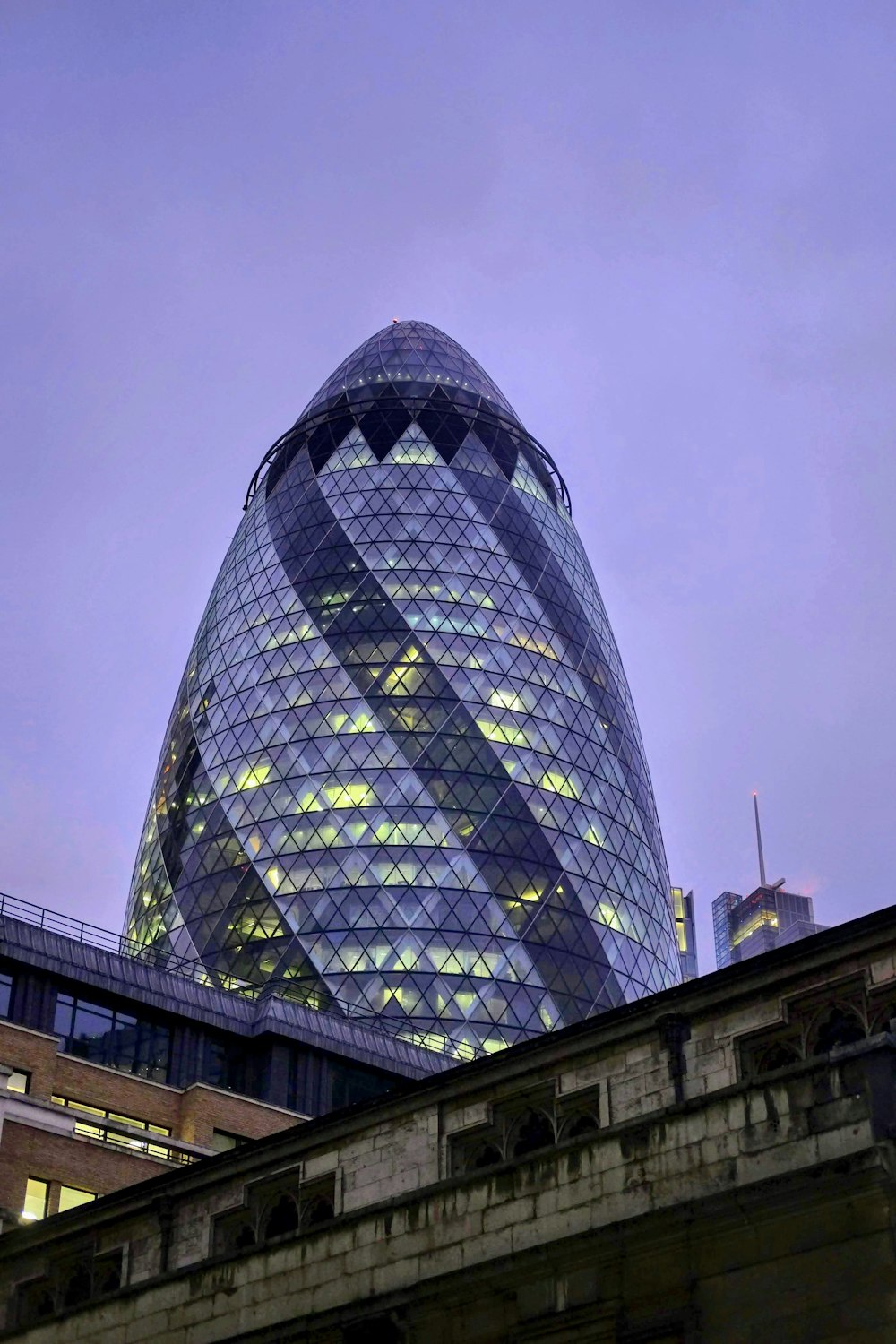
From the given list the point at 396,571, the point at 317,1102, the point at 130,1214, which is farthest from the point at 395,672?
the point at 130,1214

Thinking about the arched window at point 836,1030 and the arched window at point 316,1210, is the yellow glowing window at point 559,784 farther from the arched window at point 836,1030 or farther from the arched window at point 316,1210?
the arched window at point 836,1030

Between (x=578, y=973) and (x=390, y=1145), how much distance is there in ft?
161

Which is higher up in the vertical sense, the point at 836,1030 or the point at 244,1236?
the point at 836,1030

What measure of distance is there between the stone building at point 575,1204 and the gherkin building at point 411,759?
40.0 m

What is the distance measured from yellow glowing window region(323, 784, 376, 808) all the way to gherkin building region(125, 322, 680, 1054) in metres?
0.11

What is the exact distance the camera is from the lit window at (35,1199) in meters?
44.2

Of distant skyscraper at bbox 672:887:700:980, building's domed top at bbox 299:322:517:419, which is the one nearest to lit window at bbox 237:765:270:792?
building's domed top at bbox 299:322:517:419

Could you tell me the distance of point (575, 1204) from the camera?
24609mm

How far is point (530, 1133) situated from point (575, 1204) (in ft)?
11.0

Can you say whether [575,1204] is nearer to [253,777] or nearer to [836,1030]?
[836,1030]

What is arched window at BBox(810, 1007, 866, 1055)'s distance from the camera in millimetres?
25266

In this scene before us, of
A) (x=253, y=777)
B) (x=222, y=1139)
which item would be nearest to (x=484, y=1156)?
(x=222, y=1139)

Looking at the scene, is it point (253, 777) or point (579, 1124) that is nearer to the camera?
point (579, 1124)

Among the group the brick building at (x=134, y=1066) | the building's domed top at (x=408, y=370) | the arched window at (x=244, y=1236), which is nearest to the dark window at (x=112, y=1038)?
the brick building at (x=134, y=1066)
